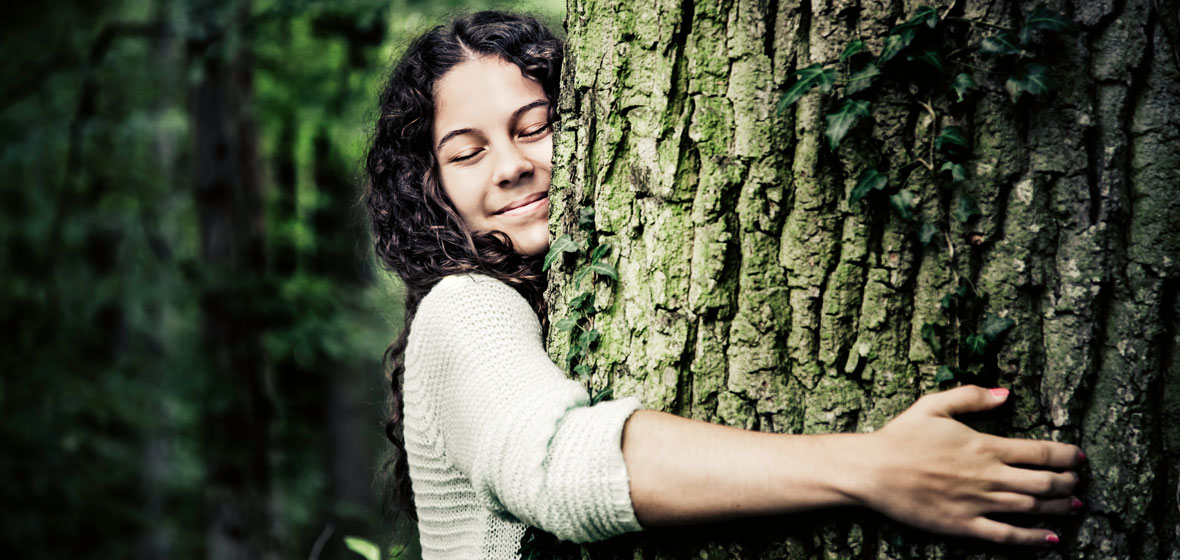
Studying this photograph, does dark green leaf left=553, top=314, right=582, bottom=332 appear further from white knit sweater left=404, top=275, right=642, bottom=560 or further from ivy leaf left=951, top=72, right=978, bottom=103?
ivy leaf left=951, top=72, right=978, bottom=103

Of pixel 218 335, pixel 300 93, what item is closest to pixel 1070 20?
pixel 218 335

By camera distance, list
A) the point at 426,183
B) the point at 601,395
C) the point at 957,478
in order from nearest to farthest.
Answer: the point at 957,478, the point at 601,395, the point at 426,183

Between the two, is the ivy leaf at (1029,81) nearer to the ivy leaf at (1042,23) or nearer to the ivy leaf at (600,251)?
the ivy leaf at (1042,23)

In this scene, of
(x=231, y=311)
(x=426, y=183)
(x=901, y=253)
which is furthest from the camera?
(x=231, y=311)

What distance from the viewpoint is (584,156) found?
1554mm

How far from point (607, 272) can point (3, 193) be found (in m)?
11.4

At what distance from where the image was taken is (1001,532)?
1.17 m

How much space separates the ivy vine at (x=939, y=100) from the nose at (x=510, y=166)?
0.82 metres

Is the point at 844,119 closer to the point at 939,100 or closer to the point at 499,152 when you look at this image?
the point at 939,100

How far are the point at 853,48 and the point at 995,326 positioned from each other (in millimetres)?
495

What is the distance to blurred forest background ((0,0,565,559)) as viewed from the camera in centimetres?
500

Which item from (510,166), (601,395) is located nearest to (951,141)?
(601,395)

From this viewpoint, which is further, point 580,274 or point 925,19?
point 580,274

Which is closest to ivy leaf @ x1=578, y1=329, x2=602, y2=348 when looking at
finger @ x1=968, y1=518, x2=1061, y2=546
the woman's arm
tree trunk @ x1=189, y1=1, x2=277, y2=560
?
the woman's arm
